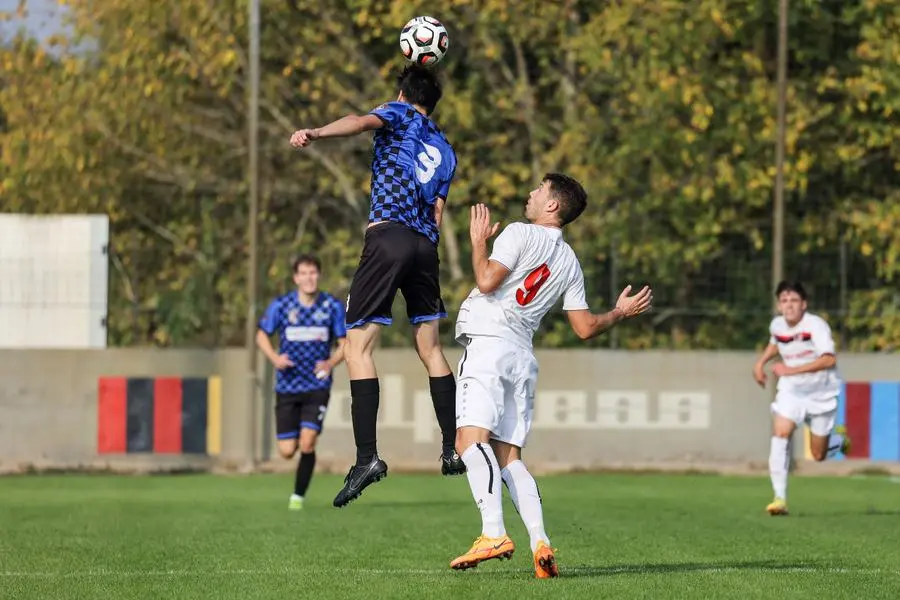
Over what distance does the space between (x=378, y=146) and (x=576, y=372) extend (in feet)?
38.8

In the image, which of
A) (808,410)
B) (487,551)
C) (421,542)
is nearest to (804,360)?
(808,410)

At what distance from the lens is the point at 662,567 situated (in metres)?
9.30

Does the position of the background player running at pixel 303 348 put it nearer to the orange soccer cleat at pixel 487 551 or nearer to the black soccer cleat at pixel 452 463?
the black soccer cleat at pixel 452 463

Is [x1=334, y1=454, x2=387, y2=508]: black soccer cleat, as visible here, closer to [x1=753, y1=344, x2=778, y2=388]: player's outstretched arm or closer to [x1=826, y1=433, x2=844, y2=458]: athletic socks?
[x1=753, y1=344, x2=778, y2=388]: player's outstretched arm

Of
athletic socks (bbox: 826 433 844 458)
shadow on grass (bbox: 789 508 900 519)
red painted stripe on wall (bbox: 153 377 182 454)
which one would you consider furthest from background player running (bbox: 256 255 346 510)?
red painted stripe on wall (bbox: 153 377 182 454)

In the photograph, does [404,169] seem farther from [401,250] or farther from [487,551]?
[487,551]

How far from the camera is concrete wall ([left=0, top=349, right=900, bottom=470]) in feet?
65.7

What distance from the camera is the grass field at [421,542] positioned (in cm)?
823

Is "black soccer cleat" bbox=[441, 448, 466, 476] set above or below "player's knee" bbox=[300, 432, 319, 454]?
above

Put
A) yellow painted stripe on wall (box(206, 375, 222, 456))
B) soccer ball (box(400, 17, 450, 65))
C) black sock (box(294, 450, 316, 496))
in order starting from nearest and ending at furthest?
soccer ball (box(400, 17, 450, 65))
black sock (box(294, 450, 316, 496))
yellow painted stripe on wall (box(206, 375, 222, 456))

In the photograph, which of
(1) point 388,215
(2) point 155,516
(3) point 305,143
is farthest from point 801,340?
(3) point 305,143

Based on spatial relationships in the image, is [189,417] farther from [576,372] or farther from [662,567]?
[662,567]

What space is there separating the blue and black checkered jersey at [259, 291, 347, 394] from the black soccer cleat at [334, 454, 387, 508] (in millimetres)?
6351

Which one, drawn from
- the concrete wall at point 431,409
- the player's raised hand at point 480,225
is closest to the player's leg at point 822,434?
the concrete wall at point 431,409
